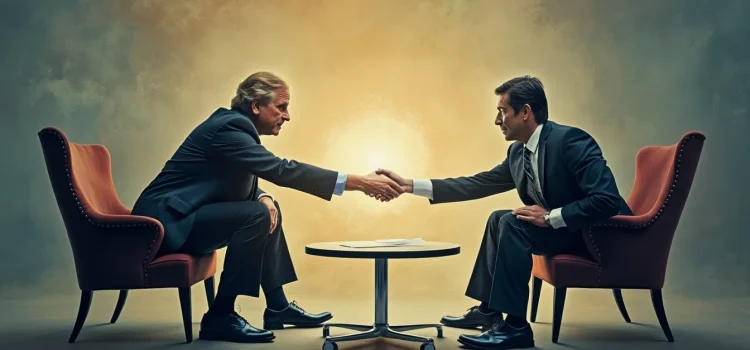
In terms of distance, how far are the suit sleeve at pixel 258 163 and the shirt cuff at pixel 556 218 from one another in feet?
3.09

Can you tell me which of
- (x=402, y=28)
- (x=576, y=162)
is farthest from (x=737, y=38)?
(x=576, y=162)

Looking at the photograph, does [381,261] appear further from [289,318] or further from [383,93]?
[383,93]

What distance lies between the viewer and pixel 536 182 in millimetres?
3594

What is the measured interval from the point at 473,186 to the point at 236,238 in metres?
1.19

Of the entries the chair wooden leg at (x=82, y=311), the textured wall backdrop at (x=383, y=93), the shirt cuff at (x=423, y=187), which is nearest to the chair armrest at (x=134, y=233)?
the chair wooden leg at (x=82, y=311)

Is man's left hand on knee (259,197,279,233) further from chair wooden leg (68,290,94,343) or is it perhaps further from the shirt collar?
the shirt collar

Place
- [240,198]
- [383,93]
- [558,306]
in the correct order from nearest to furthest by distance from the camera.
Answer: [558,306] < [240,198] < [383,93]

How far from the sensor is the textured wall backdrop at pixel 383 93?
5367mm

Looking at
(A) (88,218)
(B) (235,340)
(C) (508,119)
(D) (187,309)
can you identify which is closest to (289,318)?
(B) (235,340)

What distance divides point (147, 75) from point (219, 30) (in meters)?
0.55

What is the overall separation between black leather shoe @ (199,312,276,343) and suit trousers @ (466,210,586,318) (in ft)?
3.13

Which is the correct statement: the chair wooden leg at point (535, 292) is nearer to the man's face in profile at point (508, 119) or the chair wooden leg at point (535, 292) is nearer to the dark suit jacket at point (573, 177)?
the dark suit jacket at point (573, 177)

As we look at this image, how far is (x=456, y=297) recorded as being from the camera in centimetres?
534

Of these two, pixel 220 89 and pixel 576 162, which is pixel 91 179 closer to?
pixel 220 89
